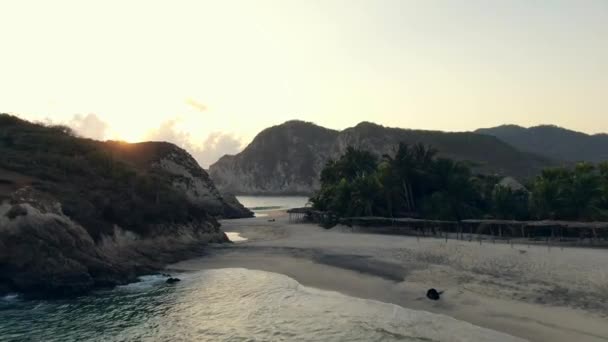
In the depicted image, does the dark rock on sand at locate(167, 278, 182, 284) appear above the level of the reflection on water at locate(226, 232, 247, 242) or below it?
below

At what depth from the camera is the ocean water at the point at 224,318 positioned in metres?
19.5

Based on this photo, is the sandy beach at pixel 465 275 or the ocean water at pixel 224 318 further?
the sandy beach at pixel 465 275

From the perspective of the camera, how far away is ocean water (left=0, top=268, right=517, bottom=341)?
766 inches

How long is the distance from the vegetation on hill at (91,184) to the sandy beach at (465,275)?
7.18m

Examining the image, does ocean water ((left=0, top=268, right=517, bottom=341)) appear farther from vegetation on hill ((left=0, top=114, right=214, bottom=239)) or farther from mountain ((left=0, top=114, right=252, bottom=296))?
vegetation on hill ((left=0, top=114, right=214, bottom=239))

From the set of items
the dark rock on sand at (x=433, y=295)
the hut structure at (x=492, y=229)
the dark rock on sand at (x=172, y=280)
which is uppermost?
the hut structure at (x=492, y=229)

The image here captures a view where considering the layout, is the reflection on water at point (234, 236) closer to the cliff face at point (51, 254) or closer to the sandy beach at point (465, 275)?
the sandy beach at point (465, 275)

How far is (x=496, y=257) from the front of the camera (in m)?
31.5

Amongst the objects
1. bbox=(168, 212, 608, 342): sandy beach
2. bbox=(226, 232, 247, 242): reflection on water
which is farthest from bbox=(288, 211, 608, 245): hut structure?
bbox=(226, 232, 247, 242): reflection on water

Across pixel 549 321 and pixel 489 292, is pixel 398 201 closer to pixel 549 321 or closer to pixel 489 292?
pixel 489 292

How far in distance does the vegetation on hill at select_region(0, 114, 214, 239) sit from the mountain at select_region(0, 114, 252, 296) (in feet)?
0.29

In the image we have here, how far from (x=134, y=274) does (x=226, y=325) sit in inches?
561

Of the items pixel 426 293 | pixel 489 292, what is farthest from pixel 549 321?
pixel 426 293

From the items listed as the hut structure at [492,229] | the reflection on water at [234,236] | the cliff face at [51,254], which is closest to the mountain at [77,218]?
the cliff face at [51,254]
